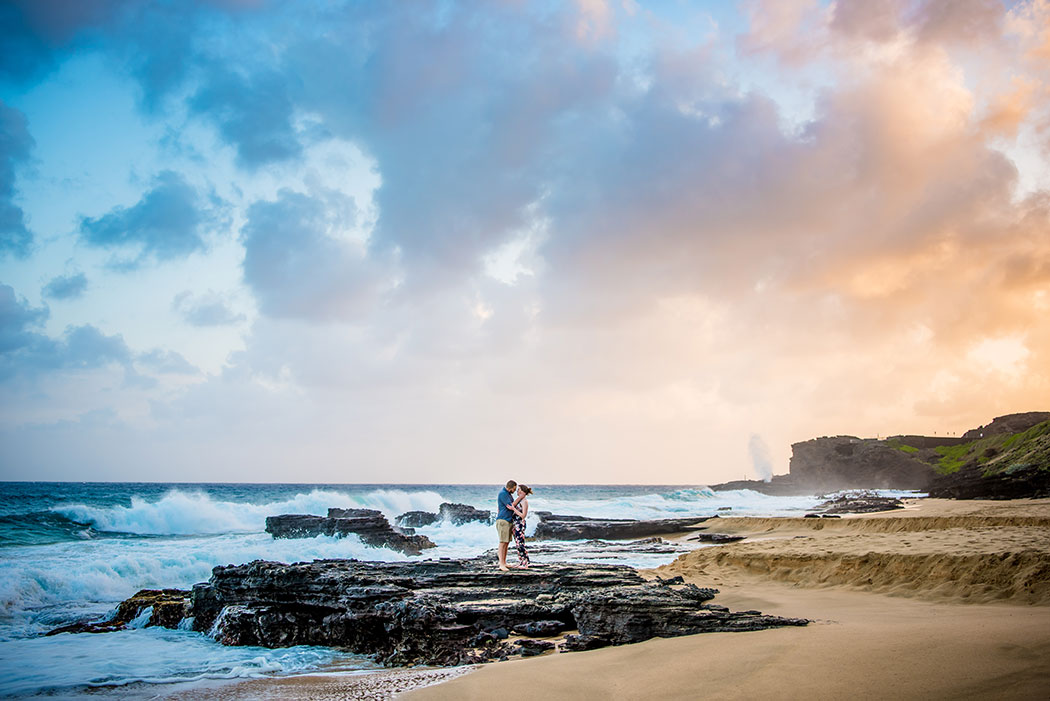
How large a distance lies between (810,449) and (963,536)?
9207cm

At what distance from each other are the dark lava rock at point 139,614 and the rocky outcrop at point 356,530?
531 inches

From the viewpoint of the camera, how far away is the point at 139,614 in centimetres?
1212

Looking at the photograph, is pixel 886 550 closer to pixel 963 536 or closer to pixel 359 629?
pixel 963 536

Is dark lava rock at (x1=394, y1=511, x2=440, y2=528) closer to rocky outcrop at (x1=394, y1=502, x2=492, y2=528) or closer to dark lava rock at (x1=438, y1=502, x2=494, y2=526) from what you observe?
rocky outcrop at (x1=394, y1=502, x2=492, y2=528)

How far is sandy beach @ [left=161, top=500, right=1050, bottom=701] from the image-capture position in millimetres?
5043

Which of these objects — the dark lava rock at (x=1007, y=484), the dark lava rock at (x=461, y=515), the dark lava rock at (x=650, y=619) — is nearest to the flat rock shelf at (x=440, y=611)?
the dark lava rock at (x=650, y=619)

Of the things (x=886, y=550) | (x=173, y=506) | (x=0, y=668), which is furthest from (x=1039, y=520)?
(x=173, y=506)

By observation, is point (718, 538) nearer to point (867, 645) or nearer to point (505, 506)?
point (505, 506)

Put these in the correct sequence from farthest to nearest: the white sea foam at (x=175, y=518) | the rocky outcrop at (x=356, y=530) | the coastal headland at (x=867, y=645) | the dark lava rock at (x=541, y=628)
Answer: the white sea foam at (x=175, y=518) → the rocky outcrop at (x=356, y=530) → the dark lava rock at (x=541, y=628) → the coastal headland at (x=867, y=645)

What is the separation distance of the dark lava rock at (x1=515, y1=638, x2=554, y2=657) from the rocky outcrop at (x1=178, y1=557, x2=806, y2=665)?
32 mm

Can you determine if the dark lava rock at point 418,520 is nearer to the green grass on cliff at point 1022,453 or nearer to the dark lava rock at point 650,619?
the dark lava rock at point 650,619

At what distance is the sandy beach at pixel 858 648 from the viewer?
504 cm

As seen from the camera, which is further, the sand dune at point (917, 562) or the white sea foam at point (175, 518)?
the white sea foam at point (175, 518)

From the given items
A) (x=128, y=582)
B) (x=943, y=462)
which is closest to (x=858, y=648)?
(x=128, y=582)
